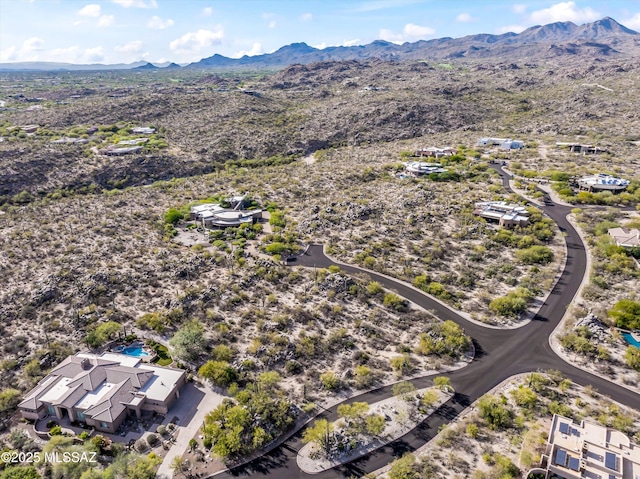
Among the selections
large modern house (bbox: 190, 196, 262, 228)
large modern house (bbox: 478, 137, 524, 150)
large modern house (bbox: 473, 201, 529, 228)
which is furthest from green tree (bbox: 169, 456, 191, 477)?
large modern house (bbox: 478, 137, 524, 150)

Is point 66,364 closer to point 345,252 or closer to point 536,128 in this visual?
point 345,252

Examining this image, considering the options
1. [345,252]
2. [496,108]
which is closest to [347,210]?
[345,252]

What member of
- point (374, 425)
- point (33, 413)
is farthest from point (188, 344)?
point (374, 425)

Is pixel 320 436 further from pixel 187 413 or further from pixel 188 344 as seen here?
pixel 188 344

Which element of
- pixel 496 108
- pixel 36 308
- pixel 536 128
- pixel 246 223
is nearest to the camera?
pixel 36 308

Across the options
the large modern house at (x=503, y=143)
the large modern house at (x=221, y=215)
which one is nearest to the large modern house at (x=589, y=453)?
the large modern house at (x=221, y=215)

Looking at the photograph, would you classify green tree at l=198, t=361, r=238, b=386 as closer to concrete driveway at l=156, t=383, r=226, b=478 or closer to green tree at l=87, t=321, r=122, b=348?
concrete driveway at l=156, t=383, r=226, b=478
